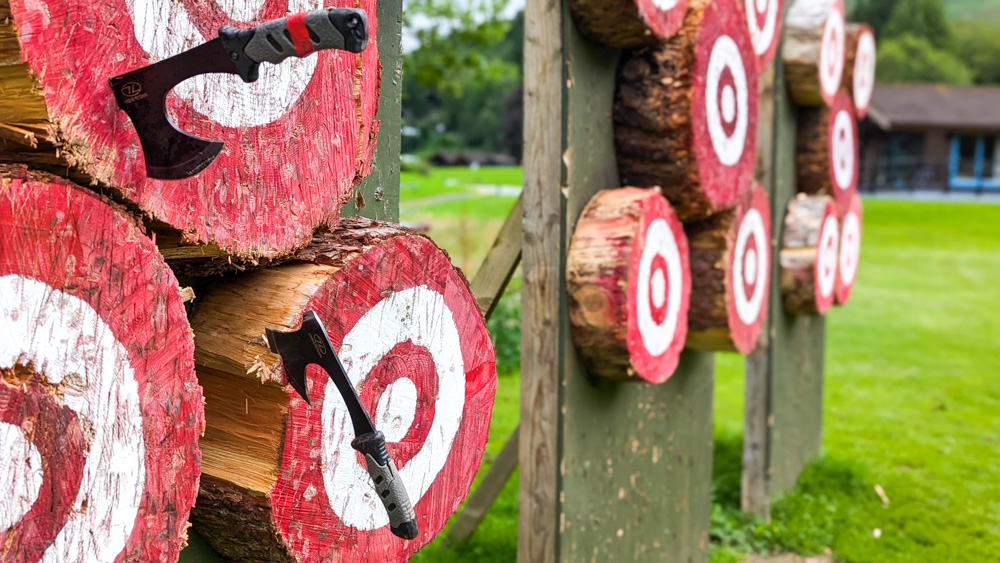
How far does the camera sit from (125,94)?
856mm

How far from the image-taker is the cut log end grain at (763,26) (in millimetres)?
3041

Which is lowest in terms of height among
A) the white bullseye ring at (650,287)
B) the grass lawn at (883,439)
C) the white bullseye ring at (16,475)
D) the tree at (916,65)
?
the grass lawn at (883,439)

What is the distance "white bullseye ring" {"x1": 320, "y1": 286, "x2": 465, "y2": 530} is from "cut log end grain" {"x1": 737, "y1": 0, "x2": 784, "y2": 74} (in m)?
2.09

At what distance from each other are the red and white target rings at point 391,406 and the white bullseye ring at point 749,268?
5.17 ft

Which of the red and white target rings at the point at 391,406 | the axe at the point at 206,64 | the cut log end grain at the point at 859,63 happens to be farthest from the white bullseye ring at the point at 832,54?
the axe at the point at 206,64

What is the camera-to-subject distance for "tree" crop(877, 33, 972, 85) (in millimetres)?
41500

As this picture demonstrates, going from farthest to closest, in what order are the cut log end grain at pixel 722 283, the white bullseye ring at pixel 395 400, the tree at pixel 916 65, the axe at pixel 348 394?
the tree at pixel 916 65, the cut log end grain at pixel 722 283, the white bullseye ring at pixel 395 400, the axe at pixel 348 394

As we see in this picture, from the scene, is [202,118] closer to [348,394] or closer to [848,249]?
[348,394]

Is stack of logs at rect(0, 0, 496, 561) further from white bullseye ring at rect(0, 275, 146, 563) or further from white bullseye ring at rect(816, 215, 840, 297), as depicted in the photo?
white bullseye ring at rect(816, 215, 840, 297)

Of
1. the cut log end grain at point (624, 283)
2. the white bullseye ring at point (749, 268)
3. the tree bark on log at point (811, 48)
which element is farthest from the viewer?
the tree bark on log at point (811, 48)

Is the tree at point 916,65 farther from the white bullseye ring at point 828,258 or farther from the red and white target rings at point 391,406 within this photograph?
the red and white target rings at point 391,406

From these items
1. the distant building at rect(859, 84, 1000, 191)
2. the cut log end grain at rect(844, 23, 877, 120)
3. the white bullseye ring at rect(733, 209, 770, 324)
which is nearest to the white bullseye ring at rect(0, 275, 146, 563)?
the white bullseye ring at rect(733, 209, 770, 324)

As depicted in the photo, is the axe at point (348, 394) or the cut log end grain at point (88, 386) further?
the axe at point (348, 394)

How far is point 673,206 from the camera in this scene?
97.8 inches
